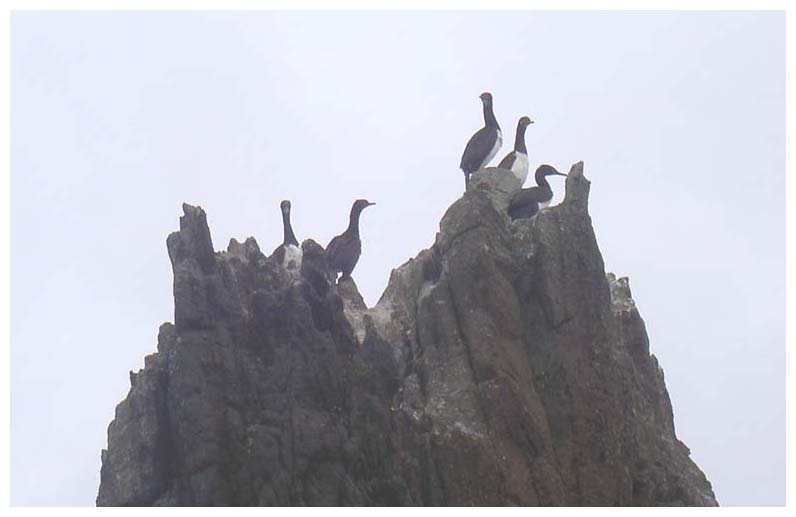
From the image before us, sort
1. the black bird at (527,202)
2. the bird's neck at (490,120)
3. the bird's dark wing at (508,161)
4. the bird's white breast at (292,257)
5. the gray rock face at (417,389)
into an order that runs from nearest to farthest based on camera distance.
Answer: the gray rock face at (417,389)
the black bird at (527,202)
the bird's white breast at (292,257)
the bird's dark wing at (508,161)
the bird's neck at (490,120)

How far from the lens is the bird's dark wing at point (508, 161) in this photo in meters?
40.2

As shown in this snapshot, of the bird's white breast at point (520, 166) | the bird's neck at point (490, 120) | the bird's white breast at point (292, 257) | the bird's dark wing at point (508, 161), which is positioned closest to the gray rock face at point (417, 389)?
the bird's white breast at point (292, 257)

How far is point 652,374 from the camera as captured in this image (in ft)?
126

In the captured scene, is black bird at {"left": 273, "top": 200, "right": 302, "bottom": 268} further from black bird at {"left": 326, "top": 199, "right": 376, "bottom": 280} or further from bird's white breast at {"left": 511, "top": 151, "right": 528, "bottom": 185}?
bird's white breast at {"left": 511, "top": 151, "right": 528, "bottom": 185}

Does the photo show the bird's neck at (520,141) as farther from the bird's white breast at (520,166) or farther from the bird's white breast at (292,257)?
the bird's white breast at (292,257)

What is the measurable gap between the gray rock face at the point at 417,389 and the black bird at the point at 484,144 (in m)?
3.47

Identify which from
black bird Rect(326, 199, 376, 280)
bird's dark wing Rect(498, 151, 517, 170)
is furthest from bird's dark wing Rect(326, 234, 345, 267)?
bird's dark wing Rect(498, 151, 517, 170)

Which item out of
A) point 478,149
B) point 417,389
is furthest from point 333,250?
point 417,389

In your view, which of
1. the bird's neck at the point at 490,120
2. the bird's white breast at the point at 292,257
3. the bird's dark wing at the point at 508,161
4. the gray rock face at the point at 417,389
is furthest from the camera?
the bird's neck at the point at 490,120

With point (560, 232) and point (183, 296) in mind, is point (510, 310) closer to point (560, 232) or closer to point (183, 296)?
point (560, 232)

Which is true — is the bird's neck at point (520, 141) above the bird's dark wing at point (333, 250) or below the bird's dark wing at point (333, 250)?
above

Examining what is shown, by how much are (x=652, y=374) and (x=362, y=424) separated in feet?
24.3

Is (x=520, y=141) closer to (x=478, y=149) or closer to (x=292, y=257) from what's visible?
(x=478, y=149)

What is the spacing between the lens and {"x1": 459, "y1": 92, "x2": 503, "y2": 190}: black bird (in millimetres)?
40719
